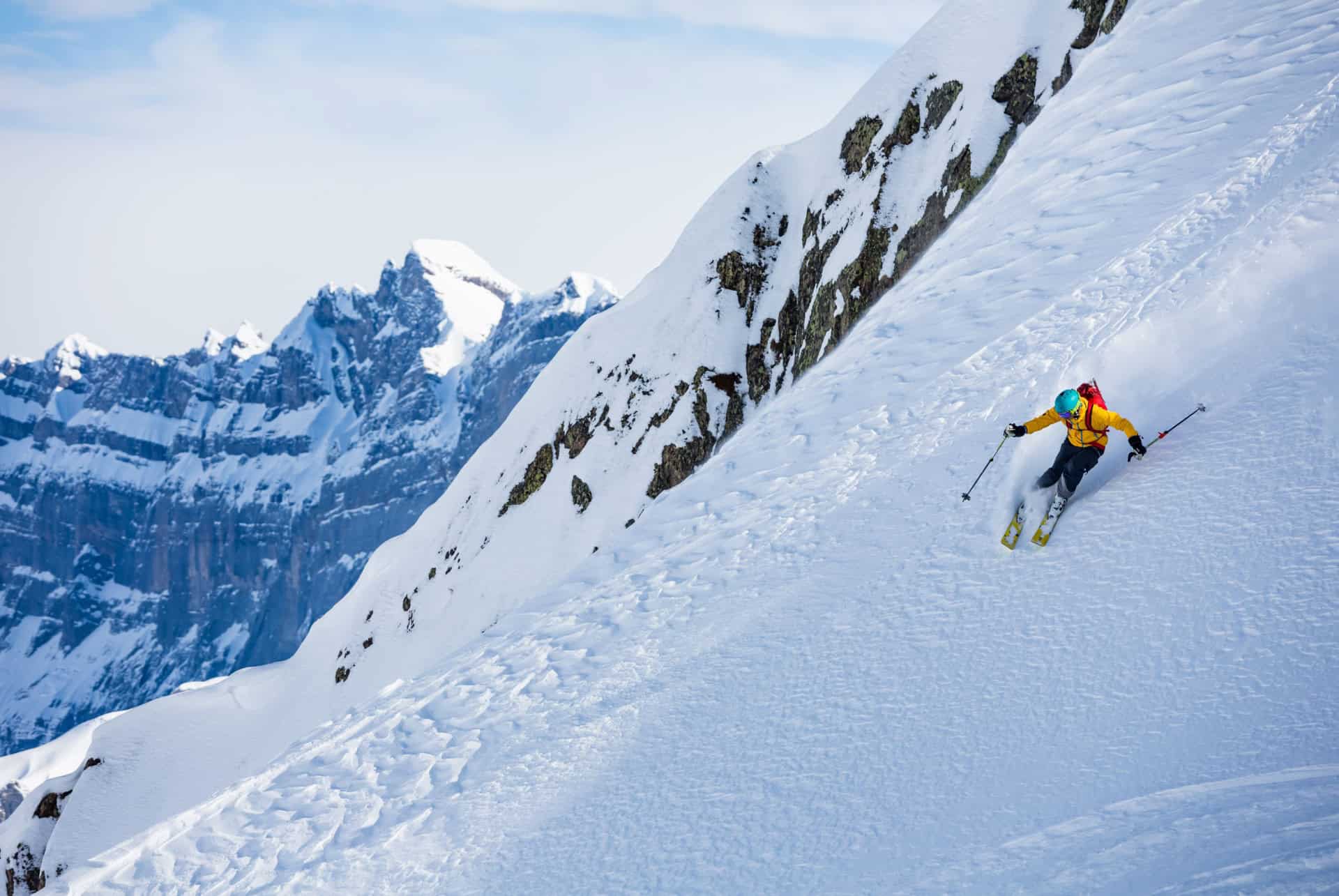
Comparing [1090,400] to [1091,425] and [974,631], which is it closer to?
[1091,425]

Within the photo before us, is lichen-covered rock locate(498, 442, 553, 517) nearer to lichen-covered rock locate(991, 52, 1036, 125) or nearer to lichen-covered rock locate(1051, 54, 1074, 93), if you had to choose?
lichen-covered rock locate(991, 52, 1036, 125)

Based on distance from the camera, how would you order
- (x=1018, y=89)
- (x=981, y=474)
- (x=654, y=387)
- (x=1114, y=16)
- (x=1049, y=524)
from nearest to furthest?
(x=1049, y=524), (x=981, y=474), (x=1114, y=16), (x=1018, y=89), (x=654, y=387)

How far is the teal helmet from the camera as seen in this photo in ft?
29.5

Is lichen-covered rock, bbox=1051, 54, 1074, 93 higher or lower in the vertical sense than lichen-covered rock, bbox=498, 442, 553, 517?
higher

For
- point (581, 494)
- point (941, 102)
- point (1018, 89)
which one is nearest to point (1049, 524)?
point (1018, 89)

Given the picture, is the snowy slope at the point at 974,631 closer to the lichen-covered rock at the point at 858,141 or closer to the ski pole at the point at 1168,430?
the ski pole at the point at 1168,430

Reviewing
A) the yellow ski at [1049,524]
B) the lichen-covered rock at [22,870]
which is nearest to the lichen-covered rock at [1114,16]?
the yellow ski at [1049,524]

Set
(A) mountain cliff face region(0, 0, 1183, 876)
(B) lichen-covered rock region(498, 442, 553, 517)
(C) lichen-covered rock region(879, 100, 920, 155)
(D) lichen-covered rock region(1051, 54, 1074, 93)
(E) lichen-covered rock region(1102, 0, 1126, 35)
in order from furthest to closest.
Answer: (B) lichen-covered rock region(498, 442, 553, 517), (C) lichen-covered rock region(879, 100, 920, 155), (A) mountain cliff face region(0, 0, 1183, 876), (D) lichen-covered rock region(1051, 54, 1074, 93), (E) lichen-covered rock region(1102, 0, 1126, 35)

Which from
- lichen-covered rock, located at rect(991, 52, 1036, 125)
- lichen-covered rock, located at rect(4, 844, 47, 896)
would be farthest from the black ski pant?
lichen-covered rock, located at rect(4, 844, 47, 896)

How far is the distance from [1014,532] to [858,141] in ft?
113

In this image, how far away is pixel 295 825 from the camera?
29.2 ft

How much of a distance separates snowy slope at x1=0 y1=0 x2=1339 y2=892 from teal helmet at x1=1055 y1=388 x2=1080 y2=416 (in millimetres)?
1051

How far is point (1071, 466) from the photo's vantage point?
9281 millimetres

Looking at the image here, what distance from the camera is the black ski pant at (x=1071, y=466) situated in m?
9.23
